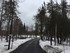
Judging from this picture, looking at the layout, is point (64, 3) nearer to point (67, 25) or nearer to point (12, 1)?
point (67, 25)

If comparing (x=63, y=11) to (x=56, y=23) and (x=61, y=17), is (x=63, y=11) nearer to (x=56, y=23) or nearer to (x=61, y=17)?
(x=61, y=17)

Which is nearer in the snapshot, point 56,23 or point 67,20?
point 56,23

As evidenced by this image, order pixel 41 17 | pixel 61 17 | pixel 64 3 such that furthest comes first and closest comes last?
pixel 41 17
pixel 64 3
pixel 61 17

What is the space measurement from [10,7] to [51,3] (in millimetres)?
16678

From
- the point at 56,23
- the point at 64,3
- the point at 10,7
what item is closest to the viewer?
the point at 10,7

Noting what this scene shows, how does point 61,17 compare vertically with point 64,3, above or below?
below

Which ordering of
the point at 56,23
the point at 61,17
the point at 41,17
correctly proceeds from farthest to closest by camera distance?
1. the point at 41,17
2. the point at 61,17
3. the point at 56,23

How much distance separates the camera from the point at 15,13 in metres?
32.6

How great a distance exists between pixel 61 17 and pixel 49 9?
444 cm

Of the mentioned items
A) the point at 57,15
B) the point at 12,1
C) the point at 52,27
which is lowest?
the point at 52,27

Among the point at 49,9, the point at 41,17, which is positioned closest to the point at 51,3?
the point at 49,9

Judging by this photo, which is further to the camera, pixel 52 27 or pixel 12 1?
pixel 52 27

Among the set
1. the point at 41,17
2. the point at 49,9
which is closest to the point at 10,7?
the point at 49,9

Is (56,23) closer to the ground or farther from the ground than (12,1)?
closer to the ground
